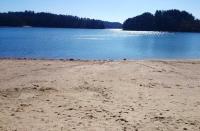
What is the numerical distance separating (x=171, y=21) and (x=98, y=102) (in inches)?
6310

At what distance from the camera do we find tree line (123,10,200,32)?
538 feet

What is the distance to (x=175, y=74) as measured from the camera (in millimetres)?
18719

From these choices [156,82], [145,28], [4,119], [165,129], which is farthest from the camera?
[145,28]

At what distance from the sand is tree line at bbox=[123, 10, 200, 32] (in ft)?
488

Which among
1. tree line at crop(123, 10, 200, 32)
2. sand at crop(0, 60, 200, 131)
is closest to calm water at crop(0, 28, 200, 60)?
sand at crop(0, 60, 200, 131)

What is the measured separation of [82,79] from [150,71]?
4.82 m

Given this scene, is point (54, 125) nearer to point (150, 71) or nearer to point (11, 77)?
point (11, 77)

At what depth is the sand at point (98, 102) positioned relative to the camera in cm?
917

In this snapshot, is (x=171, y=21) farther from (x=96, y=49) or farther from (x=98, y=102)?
(x=98, y=102)

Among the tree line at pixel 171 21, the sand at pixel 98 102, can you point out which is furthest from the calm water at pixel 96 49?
the tree line at pixel 171 21

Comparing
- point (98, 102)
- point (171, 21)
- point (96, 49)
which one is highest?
point (171, 21)

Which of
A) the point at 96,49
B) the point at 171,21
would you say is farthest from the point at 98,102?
the point at 171,21

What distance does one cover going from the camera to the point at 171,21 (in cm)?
16712

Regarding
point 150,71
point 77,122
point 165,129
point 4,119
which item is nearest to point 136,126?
point 165,129
